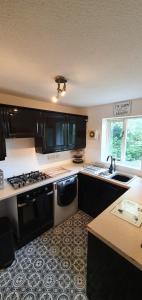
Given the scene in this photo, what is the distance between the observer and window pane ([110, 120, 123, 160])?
2592 mm

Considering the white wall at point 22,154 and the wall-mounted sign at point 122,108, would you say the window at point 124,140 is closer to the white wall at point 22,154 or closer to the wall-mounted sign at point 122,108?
the wall-mounted sign at point 122,108

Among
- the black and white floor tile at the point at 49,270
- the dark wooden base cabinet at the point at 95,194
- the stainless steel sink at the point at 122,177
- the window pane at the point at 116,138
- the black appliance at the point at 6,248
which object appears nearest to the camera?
the black and white floor tile at the point at 49,270

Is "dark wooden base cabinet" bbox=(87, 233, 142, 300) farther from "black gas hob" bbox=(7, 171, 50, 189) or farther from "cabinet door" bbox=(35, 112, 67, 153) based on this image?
"cabinet door" bbox=(35, 112, 67, 153)

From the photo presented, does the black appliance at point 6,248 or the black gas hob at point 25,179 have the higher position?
the black gas hob at point 25,179

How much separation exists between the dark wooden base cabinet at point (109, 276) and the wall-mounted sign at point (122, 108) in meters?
1.98

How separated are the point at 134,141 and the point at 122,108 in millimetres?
620

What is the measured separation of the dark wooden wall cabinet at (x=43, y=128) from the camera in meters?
1.76

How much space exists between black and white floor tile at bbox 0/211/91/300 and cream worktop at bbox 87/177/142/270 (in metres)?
0.81

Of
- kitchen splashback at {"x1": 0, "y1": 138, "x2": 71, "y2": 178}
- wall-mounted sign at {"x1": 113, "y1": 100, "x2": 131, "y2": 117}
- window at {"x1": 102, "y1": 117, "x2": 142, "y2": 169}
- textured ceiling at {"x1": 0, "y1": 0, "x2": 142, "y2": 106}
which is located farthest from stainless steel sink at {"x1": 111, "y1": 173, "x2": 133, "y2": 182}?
textured ceiling at {"x1": 0, "y1": 0, "x2": 142, "y2": 106}

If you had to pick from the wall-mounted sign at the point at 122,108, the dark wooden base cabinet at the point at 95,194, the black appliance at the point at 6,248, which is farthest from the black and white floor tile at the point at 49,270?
the wall-mounted sign at the point at 122,108

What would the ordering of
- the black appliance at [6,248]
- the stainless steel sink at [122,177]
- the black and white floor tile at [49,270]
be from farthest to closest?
the stainless steel sink at [122,177]
the black appliance at [6,248]
the black and white floor tile at [49,270]

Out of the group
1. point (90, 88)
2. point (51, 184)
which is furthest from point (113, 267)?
point (90, 88)

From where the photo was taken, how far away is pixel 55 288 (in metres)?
Result: 1.36

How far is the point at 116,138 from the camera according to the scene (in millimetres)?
2662
